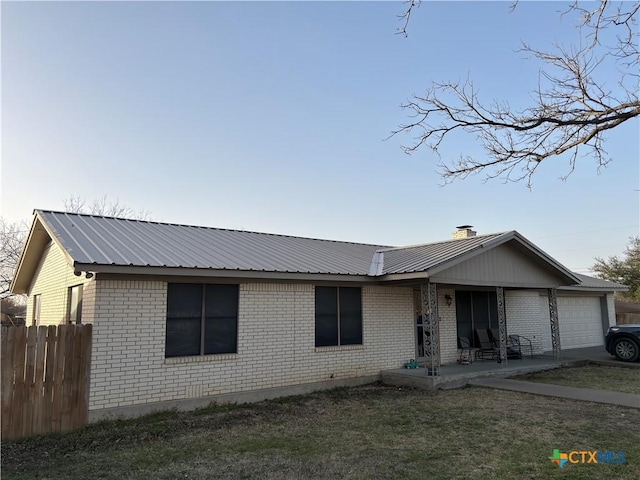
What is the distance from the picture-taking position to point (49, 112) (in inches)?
385

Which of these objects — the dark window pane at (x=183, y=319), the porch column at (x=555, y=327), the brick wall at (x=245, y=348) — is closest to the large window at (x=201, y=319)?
the dark window pane at (x=183, y=319)

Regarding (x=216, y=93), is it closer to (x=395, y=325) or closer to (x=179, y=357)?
(x=179, y=357)

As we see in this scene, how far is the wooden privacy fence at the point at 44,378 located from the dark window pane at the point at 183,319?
1.45 metres

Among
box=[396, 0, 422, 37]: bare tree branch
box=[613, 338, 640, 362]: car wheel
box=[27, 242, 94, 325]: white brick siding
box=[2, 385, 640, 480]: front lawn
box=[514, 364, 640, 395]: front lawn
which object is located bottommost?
box=[2, 385, 640, 480]: front lawn

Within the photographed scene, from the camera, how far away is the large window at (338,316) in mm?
10977

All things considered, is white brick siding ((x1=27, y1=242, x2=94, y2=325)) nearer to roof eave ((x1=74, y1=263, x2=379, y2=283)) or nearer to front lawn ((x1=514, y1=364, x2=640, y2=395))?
roof eave ((x1=74, y1=263, x2=379, y2=283))

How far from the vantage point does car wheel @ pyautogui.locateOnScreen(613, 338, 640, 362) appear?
14.4 meters

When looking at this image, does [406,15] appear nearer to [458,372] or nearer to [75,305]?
[75,305]

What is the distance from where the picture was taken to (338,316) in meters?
11.2

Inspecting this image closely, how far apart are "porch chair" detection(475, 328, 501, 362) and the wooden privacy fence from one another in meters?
11.0

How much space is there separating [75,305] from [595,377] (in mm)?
12698

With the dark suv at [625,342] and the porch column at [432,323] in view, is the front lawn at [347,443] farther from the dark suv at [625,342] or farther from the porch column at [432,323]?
the dark suv at [625,342]

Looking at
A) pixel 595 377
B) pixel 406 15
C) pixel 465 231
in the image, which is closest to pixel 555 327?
pixel 595 377

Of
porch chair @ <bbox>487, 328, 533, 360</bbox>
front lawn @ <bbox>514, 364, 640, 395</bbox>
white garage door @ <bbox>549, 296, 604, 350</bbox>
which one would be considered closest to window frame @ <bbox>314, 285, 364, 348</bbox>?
front lawn @ <bbox>514, 364, 640, 395</bbox>
